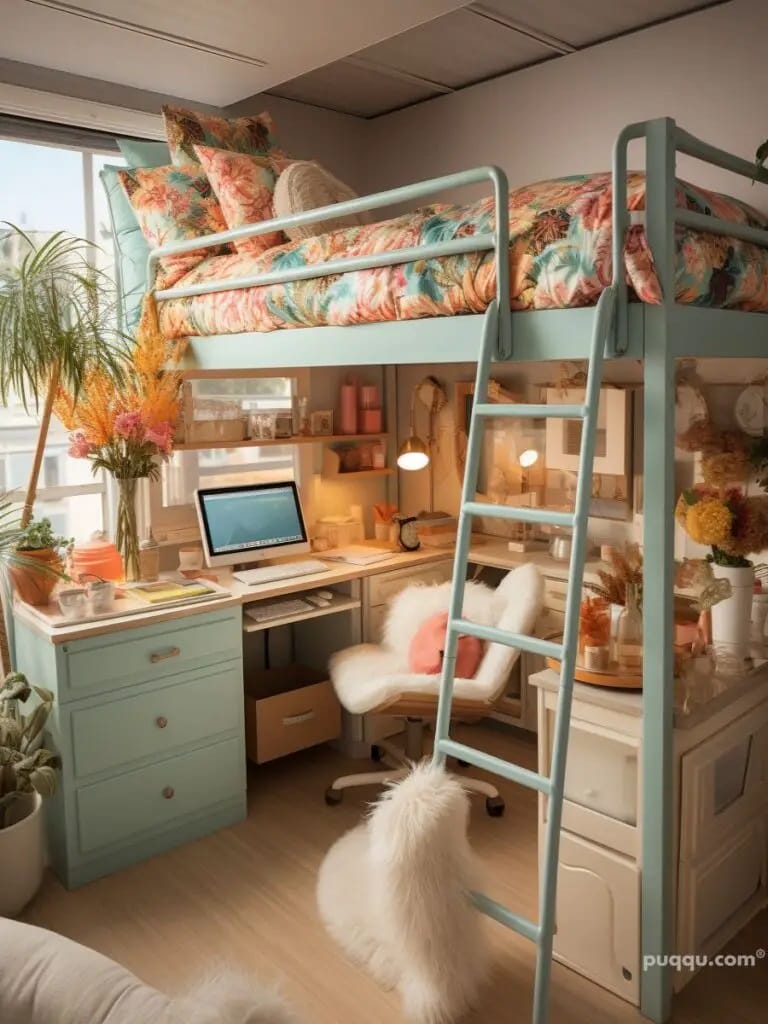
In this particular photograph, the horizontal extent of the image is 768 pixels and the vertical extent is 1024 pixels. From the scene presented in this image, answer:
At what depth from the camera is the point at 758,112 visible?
9.47 feet

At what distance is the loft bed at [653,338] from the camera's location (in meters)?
1.82

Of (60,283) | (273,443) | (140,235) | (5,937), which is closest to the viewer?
(5,937)

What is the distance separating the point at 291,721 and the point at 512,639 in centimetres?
160

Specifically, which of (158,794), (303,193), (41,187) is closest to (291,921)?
(158,794)

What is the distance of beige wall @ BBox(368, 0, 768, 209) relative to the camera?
293 centimetres

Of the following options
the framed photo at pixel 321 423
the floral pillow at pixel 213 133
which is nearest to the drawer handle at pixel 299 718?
the framed photo at pixel 321 423

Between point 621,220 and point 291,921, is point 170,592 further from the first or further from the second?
point 621,220

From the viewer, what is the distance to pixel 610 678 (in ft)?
7.43

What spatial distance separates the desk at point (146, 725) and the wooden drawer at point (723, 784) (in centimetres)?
157

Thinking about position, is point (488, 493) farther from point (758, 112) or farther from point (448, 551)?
point (758, 112)

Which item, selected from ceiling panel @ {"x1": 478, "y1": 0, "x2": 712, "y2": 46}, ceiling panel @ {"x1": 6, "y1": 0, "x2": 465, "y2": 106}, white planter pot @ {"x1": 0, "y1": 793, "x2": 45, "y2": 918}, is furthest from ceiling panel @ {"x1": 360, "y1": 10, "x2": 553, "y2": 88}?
white planter pot @ {"x1": 0, "y1": 793, "x2": 45, "y2": 918}

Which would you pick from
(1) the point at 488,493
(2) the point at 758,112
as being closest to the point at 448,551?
(1) the point at 488,493

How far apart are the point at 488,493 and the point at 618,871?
1975 mm

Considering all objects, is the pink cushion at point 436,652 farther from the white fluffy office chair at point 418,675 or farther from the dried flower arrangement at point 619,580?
the dried flower arrangement at point 619,580
